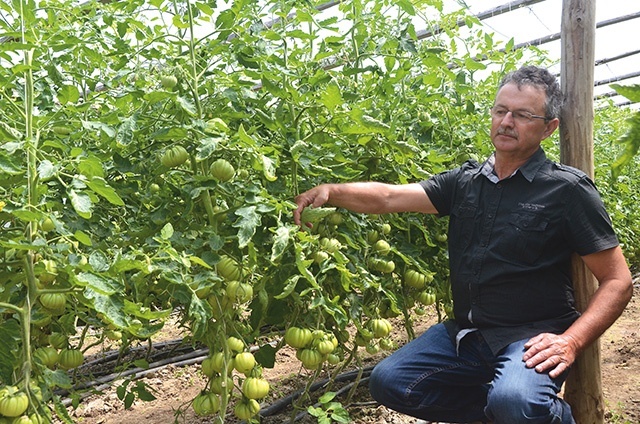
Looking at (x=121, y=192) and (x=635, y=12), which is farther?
(x=635, y=12)

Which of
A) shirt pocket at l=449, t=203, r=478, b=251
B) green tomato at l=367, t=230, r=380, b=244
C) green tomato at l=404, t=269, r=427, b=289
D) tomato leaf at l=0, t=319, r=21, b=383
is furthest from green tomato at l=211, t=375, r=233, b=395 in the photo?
shirt pocket at l=449, t=203, r=478, b=251

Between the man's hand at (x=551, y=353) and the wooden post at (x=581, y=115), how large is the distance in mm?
375

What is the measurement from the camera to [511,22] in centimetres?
747

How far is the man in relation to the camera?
2.03 metres

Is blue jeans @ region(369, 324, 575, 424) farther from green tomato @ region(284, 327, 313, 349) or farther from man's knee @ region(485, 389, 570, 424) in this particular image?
green tomato @ region(284, 327, 313, 349)

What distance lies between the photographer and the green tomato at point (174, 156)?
1689 millimetres

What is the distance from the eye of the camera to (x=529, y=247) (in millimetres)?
2143

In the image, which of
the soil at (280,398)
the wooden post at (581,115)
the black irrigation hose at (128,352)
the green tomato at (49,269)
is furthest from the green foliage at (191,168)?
the black irrigation hose at (128,352)

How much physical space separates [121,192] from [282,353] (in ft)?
6.78

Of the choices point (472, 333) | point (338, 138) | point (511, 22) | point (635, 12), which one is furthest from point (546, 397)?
point (635, 12)

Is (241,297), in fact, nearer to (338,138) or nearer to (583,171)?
(338,138)

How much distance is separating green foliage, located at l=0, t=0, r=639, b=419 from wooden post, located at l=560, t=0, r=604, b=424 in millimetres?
352

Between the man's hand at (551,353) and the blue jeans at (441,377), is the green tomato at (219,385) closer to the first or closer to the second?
the blue jeans at (441,377)

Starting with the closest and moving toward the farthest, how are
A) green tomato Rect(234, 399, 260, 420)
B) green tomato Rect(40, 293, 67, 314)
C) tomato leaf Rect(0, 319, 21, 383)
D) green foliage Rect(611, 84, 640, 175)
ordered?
green foliage Rect(611, 84, 640, 175) → tomato leaf Rect(0, 319, 21, 383) → green tomato Rect(40, 293, 67, 314) → green tomato Rect(234, 399, 260, 420)
